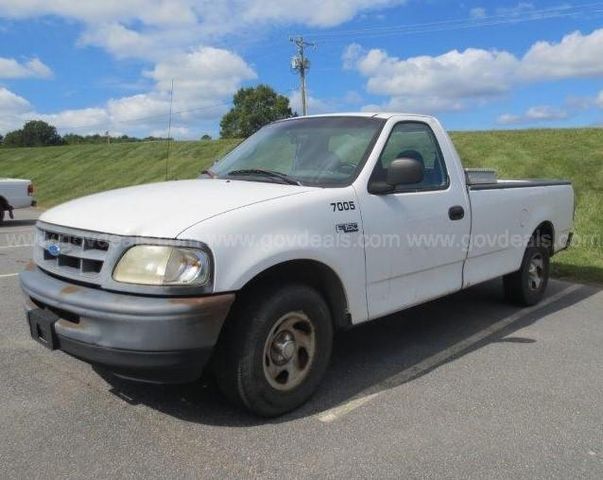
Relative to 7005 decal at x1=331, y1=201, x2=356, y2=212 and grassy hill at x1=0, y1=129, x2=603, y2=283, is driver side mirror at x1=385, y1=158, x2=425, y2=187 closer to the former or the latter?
7005 decal at x1=331, y1=201, x2=356, y2=212

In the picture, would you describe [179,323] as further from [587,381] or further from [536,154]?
[536,154]

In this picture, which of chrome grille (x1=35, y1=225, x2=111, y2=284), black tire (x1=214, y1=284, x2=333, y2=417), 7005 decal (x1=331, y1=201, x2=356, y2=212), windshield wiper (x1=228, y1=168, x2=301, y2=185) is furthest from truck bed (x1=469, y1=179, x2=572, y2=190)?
chrome grille (x1=35, y1=225, x2=111, y2=284)

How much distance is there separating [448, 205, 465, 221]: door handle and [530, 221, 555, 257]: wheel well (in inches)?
68.1

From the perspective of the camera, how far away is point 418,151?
4.66 metres

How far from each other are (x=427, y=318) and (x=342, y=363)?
1.58m

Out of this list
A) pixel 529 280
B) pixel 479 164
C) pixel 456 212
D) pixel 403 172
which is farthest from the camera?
pixel 479 164

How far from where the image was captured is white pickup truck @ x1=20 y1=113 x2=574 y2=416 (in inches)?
118

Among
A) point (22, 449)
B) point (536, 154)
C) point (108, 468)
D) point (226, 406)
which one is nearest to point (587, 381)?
point (226, 406)

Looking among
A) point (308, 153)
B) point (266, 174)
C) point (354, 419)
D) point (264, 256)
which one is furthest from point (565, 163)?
point (264, 256)

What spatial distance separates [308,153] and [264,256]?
1326mm

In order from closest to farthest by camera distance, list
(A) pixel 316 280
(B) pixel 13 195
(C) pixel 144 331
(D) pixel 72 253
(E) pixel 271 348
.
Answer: (C) pixel 144 331 → (D) pixel 72 253 → (E) pixel 271 348 → (A) pixel 316 280 → (B) pixel 13 195

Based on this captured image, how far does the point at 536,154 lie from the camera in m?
15.3

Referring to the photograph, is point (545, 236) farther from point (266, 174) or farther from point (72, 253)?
point (72, 253)

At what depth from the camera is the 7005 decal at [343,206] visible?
3.65m
